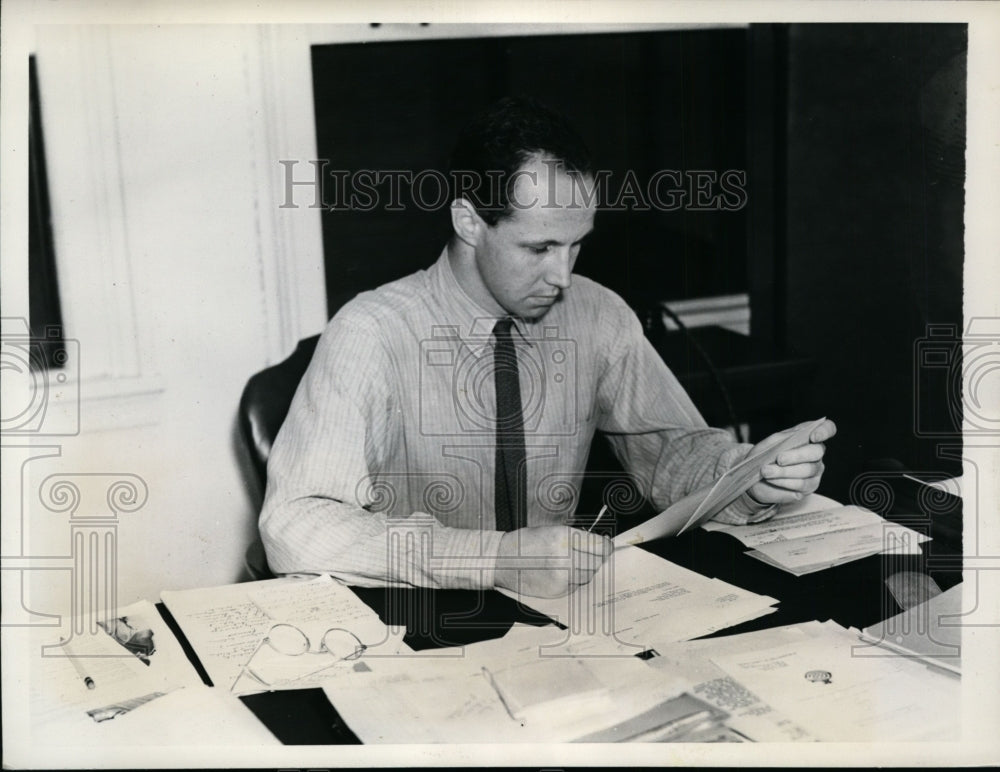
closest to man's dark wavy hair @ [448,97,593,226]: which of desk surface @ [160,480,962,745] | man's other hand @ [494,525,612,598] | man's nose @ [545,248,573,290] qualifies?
man's nose @ [545,248,573,290]

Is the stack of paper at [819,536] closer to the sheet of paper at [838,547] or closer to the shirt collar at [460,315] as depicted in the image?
the sheet of paper at [838,547]

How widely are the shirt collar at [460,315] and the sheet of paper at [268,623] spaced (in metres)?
0.49

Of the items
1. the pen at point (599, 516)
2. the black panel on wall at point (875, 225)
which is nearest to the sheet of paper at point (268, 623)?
the pen at point (599, 516)

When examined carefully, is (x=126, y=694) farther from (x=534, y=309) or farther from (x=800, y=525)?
(x=800, y=525)

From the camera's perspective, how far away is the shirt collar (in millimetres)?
1739

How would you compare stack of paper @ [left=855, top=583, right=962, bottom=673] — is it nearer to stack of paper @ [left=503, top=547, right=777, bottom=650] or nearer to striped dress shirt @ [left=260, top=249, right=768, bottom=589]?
stack of paper @ [left=503, top=547, right=777, bottom=650]

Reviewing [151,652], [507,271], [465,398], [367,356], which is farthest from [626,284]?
[151,652]

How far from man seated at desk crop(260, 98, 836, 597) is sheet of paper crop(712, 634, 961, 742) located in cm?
35

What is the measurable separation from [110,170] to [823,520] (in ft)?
4.56

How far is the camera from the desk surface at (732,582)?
1438 millimetres

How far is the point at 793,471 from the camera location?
1.69 metres

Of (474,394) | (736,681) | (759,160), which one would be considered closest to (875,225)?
(759,160)

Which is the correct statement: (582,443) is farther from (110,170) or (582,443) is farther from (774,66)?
(110,170)

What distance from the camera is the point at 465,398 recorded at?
1.71m
